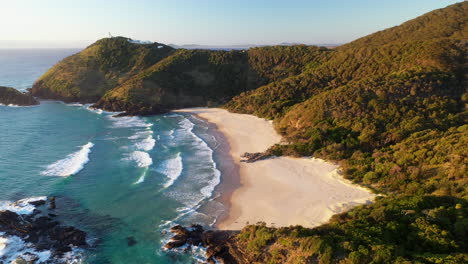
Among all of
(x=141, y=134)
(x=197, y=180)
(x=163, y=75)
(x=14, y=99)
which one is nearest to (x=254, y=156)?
(x=197, y=180)

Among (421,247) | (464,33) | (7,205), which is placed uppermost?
(464,33)

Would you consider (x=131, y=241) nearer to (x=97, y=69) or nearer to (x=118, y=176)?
(x=118, y=176)

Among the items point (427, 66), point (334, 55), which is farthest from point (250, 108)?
point (427, 66)

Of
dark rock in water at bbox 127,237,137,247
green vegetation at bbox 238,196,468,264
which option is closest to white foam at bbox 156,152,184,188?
dark rock in water at bbox 127,237,137,247

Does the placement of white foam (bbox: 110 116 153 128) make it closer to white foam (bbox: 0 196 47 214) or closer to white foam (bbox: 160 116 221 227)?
white foam (bbox: 160 116 221 227)

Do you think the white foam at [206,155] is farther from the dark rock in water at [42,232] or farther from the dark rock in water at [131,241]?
the dark rock in water at [42,232]

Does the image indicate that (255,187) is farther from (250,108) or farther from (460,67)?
(460,67)

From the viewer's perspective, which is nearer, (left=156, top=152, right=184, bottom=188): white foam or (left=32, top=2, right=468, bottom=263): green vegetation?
(left=32, top=2, right=468, bottom=263): green vegetation
